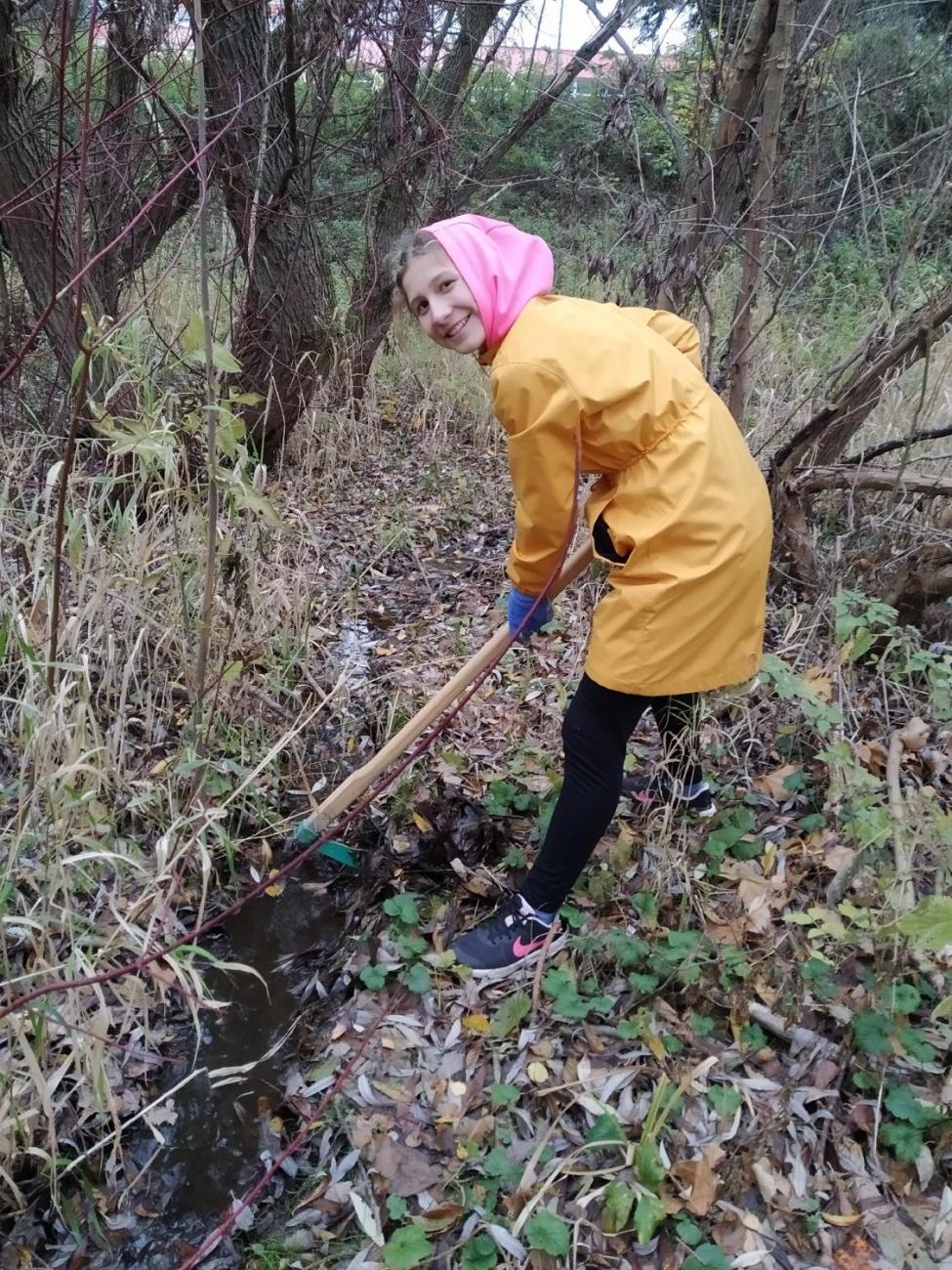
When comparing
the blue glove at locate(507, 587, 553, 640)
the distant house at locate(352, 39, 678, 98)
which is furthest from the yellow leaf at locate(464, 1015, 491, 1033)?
the distant house at locate(352, 39, 678, 98)

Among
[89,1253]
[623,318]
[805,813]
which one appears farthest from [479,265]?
[89,1253]

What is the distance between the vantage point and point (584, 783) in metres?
1.92

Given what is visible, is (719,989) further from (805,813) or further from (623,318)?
(623,318)

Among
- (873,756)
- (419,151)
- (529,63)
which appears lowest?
(873,756)

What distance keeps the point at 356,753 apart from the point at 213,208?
301 centimetres

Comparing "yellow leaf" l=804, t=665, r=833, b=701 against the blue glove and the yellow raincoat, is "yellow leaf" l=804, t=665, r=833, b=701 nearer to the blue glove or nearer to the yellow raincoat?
the yellow raincoat

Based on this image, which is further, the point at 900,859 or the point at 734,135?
the point at 734,135

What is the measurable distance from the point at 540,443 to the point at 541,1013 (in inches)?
53.0

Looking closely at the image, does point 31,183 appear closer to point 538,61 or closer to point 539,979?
point 539,979

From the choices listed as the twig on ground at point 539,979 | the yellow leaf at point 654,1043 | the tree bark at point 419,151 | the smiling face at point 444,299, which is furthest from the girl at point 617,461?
the tree bark at point 419,151

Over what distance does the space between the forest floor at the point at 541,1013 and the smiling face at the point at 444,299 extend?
117cm

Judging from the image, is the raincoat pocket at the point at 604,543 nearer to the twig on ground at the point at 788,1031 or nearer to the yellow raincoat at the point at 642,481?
the yellow raincoat at the point at 642,481

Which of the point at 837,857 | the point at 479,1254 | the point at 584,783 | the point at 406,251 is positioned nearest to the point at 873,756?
the point at 837,857

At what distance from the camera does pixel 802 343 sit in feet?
17.4
